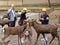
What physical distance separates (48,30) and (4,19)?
4123 mm

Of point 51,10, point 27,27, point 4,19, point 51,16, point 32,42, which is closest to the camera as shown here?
point 27,27

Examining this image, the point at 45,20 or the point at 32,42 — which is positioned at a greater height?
the point at 45,20

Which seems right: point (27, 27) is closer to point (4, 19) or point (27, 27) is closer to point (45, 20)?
point (45, 20)

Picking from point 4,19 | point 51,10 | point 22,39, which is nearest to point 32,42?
point 22,39

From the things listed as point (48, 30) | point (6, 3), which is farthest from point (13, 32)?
point (6, 3)

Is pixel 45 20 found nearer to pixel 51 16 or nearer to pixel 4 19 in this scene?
pixel 4 19

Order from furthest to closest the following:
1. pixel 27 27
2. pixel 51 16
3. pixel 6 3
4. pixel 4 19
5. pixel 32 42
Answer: pixel 6 3 → pixel 51 16 → pixel 4 19 → pixel 32 42 → pixel 27 27

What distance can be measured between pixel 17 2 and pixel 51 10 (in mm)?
4907

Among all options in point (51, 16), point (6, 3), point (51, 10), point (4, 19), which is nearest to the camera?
point (4, 19)

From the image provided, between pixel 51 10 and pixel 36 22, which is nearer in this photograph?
pixel 36 22

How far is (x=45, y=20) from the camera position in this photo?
15.6 m

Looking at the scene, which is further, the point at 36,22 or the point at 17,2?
the point at 17,2

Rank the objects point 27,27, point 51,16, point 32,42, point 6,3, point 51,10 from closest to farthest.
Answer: point 27,27 < point 32,42 < point 51,16 < point 51,10 < point 6,3

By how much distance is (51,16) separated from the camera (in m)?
25.9
